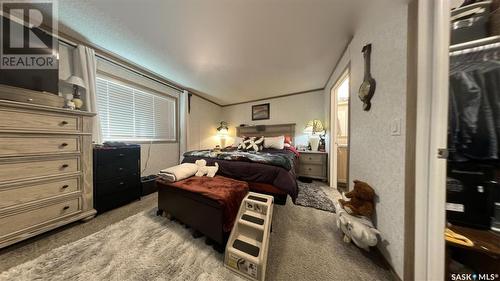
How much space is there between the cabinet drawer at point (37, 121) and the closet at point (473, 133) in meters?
3.20

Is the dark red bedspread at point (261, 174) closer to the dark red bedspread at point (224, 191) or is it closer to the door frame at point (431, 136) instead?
the dark red bedspread at point (224, 191)

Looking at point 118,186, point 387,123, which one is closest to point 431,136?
point 387,123

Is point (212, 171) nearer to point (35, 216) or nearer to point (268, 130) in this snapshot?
point (35, 216)

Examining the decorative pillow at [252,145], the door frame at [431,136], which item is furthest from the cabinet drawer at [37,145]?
the door frame at [431,136]

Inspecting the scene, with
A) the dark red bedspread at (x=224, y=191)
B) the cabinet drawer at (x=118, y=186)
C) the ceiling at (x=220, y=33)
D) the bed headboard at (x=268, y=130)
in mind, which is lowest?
A: the cabinet drawer at (x=118, y=186)

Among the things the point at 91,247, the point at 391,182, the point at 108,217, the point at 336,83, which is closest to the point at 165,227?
the point at 91,247

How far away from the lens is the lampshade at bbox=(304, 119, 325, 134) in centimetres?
339

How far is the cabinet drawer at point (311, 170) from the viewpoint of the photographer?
317cm

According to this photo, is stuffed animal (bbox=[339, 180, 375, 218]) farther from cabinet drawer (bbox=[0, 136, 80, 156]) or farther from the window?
the window

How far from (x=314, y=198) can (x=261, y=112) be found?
2.77 meters

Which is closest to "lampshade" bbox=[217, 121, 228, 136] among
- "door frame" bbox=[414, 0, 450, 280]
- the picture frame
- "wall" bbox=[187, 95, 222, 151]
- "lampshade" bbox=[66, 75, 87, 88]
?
"wall" bbox=[187, 95, 222, 151]

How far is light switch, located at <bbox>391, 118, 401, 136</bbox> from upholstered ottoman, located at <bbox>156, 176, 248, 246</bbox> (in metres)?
1.33

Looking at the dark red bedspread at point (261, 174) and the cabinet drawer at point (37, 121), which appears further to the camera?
the dark red bedspread at point (261, 174)

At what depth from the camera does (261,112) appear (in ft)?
14.4
